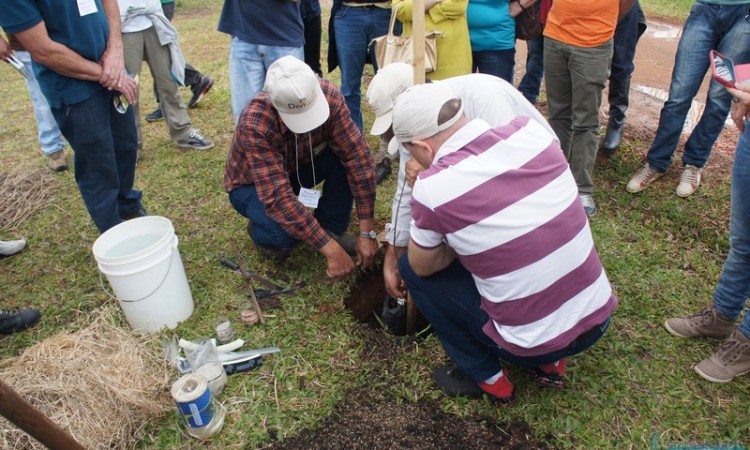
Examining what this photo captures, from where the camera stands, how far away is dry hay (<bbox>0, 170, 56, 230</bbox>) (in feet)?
12.3

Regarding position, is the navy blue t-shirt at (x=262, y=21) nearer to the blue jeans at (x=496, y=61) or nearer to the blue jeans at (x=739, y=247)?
the blue jeans at (x=496, y=61)

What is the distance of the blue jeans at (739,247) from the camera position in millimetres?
2191

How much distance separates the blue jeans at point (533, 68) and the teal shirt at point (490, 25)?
84 centimetres

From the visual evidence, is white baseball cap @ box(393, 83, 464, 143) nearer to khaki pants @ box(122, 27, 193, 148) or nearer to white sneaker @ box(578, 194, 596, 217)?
white sneaker @ box(578, 194, 596, 217)

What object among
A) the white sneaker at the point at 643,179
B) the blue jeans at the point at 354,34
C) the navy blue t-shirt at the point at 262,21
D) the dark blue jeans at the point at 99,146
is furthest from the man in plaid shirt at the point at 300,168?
the white sneaker at the point at 643,179

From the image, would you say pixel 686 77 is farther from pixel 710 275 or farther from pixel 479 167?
pixel 479 167

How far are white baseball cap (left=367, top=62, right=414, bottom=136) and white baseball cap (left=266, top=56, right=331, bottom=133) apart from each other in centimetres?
28

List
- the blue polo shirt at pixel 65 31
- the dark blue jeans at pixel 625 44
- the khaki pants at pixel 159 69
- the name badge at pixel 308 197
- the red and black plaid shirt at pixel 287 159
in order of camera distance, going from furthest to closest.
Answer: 1. the khaki pants at pixel 159 69
2. the dark blue jeans at pixel 625 44
3. the name badge at pixel 308 197
4. the red and black plaid shirt at pixel 287 159
5. the blue polo shirt at pixel 65 31

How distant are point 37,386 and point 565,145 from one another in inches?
142

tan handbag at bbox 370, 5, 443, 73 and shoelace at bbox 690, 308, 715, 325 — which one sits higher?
tan handbag at bbox 370, 5, 443, 73

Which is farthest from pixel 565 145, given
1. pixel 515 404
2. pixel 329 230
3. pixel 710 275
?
pixel 515 404

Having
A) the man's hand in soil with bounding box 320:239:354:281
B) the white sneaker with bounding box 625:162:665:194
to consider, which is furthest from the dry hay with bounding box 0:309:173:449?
the white sneaker with bounding box 625:162:665:194

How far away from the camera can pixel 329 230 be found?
331 cm

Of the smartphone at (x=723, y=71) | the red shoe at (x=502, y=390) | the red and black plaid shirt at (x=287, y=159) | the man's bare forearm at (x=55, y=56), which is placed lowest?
the red shoe at (x=502, y=390)
